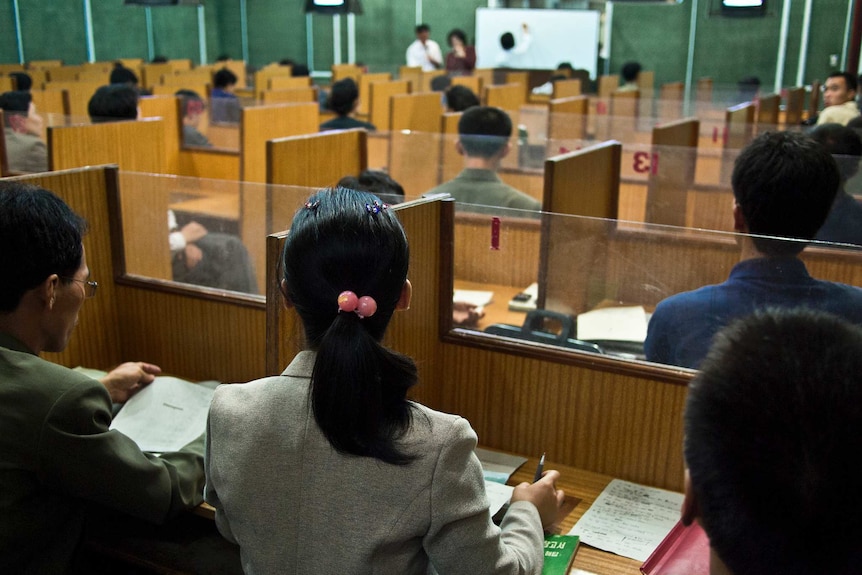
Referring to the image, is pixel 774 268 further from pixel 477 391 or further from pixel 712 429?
pixel 712 429

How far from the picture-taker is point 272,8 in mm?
13125

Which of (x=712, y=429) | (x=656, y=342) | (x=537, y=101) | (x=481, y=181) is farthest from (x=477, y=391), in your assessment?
(x=537, y=101)

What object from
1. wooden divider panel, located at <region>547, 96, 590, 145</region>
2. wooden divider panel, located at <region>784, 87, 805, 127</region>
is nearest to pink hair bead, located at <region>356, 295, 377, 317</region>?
wooden divider panel, located at <region>547, 96, 590, 145</region>

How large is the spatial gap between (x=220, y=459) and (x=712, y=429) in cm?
69

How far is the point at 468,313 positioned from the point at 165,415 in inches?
33.0

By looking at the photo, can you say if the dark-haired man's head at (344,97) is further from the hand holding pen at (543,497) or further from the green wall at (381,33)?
the green wall at (381,33)

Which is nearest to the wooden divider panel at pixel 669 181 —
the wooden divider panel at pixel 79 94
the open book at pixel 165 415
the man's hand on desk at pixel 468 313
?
the man's hand on desk at pixel 468 313

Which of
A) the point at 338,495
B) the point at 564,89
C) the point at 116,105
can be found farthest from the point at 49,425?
the point at 564,89

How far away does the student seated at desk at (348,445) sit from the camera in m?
1.06

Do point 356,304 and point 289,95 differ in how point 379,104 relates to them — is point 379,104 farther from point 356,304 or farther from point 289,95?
point 356,304

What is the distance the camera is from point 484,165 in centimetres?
352

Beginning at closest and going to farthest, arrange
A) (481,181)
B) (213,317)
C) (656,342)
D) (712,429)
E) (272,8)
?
(712,429), (656,342), (213,317), (481,181), (272,8)

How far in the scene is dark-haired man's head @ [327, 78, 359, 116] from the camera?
4.90 meters

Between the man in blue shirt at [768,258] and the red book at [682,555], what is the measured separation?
48 cm
